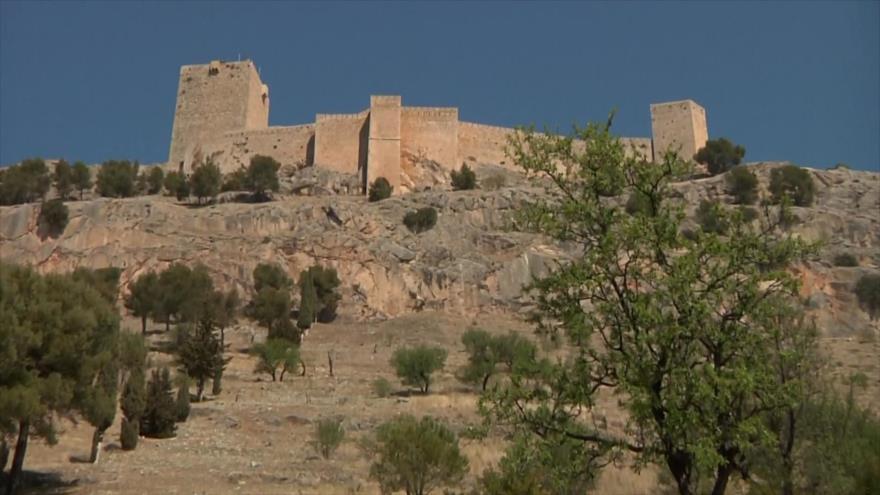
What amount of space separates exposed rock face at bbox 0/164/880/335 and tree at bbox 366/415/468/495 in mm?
21616

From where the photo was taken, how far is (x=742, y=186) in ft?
150

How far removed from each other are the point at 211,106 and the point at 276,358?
3295 centimetres

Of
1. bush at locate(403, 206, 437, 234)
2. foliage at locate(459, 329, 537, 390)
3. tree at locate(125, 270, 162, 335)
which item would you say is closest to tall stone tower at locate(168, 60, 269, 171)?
Result: bush at locate(403, 206, 437, 234)

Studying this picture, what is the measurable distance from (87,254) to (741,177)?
32.7 m

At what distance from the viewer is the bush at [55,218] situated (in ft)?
127

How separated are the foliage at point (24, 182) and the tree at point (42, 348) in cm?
3567

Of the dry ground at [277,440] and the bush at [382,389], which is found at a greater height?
the bush at [382,389]

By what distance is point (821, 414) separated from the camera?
1166cm

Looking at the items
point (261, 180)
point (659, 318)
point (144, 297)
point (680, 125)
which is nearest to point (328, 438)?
point (659, 318)

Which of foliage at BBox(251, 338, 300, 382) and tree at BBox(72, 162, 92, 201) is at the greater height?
tree at BBox(72, 162, 92, 201)

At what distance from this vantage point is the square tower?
4906 centimetres

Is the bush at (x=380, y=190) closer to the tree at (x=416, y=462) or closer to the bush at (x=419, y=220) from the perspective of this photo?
the bush at (x=419, y=220)

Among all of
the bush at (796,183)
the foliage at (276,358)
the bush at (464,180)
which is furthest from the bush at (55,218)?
the bush at (796,183)

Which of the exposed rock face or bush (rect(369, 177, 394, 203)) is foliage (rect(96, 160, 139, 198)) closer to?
the exposed rock face
